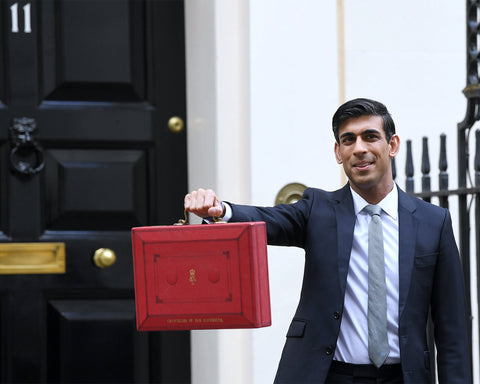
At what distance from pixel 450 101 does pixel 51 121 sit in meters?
2.16

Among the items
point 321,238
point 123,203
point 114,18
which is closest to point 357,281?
point 321,238

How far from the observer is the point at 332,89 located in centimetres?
452

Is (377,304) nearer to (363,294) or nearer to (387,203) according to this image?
(363,294)

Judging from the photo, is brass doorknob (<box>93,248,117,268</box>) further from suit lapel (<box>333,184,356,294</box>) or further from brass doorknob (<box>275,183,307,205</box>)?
suit lapel (<box>333,184,356,294</box>)

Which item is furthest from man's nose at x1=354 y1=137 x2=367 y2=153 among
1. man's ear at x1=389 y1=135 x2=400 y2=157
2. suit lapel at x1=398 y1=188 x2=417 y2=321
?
suit lapel at x1=398 y1=188 x2=417 y2=321

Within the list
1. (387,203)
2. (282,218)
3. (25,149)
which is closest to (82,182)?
(25,149)

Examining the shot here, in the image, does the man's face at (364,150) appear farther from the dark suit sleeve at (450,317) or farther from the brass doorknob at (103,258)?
the brass doorknob at (103,258)

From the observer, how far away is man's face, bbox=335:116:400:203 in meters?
3.01

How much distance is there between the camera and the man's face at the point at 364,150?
3012 mm

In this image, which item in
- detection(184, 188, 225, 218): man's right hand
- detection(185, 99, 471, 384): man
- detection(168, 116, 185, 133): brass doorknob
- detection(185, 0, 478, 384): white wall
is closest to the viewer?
detection(184, 188, 225, 218): man's right hand

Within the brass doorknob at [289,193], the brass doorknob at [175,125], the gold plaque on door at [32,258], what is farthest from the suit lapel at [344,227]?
the gold plaque on door at [32,258]

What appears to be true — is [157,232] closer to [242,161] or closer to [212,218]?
[212,218]

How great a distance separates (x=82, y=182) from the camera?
4648 millimetres

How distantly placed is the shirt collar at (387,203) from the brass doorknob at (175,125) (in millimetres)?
1763
